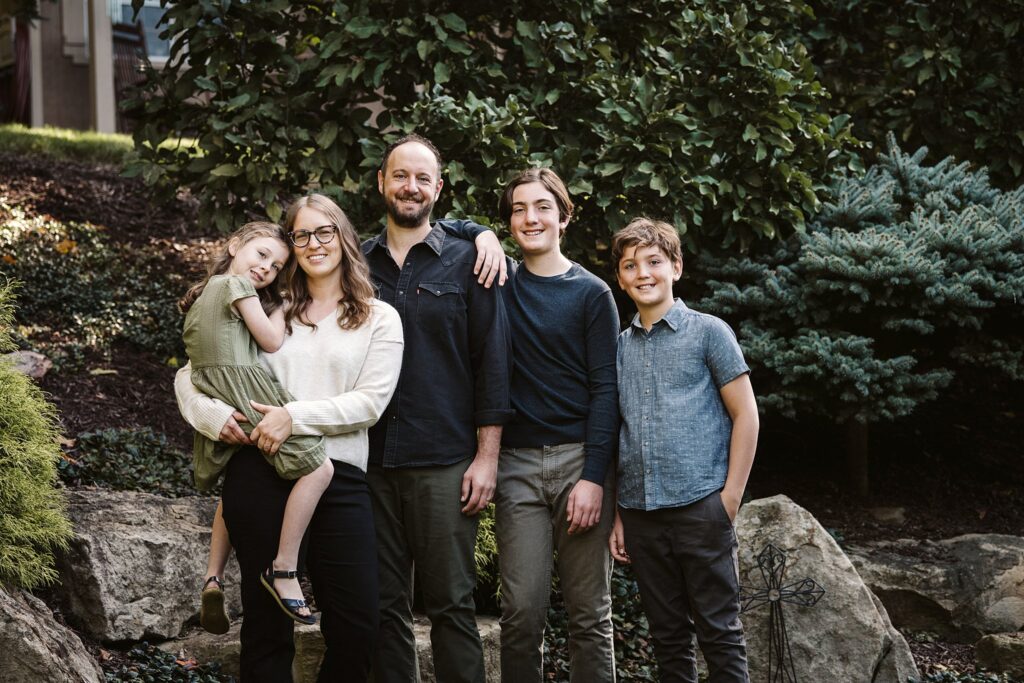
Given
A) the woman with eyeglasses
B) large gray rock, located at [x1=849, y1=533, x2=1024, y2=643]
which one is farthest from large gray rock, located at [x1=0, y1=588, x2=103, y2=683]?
large gray rock, located at [x1=849, y1=533, x2=1024, y2=643]

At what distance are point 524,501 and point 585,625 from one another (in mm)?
475

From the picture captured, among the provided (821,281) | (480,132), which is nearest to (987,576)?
(821,281)

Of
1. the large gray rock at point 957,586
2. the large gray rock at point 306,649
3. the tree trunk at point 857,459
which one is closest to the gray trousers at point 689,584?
the large gray rock at point 306,649

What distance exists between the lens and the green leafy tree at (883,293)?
542cm

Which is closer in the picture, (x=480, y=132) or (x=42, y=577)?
(x=42, y=577)

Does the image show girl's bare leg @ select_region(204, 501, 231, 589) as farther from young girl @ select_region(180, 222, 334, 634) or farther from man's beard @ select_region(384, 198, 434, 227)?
man's beard @ select_region(384, 198, 434, 227)

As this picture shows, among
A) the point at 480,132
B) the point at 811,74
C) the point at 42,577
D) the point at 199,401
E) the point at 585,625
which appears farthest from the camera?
the point at 811,74

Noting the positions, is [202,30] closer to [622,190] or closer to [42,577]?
[622,190]

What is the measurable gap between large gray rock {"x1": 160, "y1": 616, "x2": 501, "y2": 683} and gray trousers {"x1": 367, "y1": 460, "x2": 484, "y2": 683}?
81cm

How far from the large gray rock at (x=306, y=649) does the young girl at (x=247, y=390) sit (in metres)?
1.02

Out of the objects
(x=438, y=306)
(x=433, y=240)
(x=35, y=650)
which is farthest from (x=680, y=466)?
(x=35, y=650)

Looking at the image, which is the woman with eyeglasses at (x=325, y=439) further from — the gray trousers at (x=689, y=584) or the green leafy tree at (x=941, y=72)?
the green leafy tree at (x=941, y=72)

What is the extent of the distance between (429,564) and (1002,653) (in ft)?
10.7

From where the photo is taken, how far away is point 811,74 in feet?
19.4
